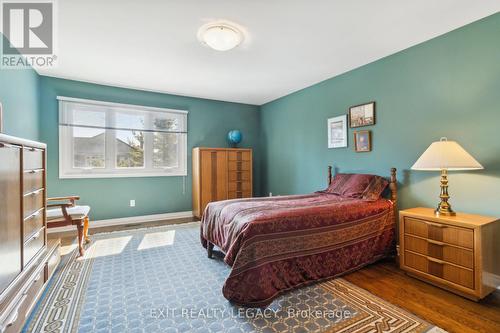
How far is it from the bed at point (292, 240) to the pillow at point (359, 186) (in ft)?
0.09

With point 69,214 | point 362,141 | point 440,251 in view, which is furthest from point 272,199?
point 69,214

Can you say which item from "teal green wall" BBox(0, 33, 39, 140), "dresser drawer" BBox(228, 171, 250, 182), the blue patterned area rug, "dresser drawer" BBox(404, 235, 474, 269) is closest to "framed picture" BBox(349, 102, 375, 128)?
"dresser drawer" BBox(404, 235, 474, 269)

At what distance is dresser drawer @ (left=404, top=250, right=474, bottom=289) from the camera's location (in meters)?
1.93

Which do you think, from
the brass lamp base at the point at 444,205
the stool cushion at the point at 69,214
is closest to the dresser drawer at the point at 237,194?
the stool cushion at the point at 69,214

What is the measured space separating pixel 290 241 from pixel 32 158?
7.14 ft

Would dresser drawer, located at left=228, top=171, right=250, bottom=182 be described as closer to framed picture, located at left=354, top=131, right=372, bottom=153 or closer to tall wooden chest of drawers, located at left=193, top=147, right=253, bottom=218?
tall wooden chest of drawers, located at left=193, top=147, right=253, bottom=218

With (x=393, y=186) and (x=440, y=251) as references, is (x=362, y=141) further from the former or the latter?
(x=440, y=251)

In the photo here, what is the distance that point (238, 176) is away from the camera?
15.9 feet

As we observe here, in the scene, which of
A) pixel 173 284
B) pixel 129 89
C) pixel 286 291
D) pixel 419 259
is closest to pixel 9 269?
pixel 173 284

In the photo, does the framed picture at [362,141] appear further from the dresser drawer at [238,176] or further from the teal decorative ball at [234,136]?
the teal decorative ball at [234,136]

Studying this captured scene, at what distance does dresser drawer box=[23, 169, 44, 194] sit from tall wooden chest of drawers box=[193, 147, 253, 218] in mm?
2500

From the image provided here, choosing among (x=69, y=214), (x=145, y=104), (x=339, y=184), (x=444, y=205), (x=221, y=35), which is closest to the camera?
(x=444, y=205)

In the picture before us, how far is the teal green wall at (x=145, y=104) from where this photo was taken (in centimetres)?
376

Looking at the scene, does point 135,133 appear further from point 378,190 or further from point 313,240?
point 378,190
